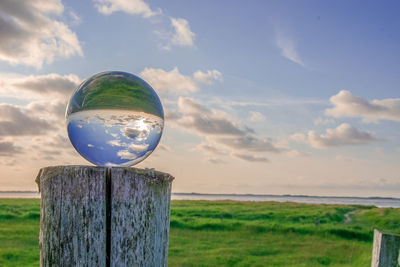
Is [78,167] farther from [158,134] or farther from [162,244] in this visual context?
[158,134]

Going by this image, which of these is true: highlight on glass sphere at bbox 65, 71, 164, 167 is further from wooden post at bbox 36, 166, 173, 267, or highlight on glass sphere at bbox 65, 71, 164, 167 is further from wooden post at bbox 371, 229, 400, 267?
wooden post at bbox 371, 229, 400, 267

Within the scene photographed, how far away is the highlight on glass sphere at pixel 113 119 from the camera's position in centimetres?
284

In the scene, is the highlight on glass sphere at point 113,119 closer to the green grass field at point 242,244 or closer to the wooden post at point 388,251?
the wooden post at point 388,251

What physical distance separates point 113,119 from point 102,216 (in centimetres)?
85

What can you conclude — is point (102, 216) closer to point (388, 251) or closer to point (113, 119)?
point (113, 119)

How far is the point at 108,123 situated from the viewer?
2840 mm

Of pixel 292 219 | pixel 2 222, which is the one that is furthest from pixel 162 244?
pixel 292 219

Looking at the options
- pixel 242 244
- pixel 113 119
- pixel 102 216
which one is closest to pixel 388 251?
pixel 113 119

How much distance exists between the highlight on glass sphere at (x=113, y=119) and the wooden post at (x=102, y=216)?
54 cm

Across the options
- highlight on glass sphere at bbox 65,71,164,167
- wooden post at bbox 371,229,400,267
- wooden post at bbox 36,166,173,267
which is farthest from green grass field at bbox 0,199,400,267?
wooden post at bbox 36,166,173,267

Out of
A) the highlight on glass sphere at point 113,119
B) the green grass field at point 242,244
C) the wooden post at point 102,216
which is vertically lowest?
the green grass field at point 242,244

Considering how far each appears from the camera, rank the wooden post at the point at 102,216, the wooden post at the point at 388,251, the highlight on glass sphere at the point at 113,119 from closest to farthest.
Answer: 1. the wooden post at the point at 102,216
2. the highlight on glass sphere at the point at 113,119
3. the wooden post at the point at 388,251

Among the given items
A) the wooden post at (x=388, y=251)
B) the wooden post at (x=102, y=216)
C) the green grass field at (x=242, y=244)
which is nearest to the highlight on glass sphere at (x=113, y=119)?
the wooden post at (x=102, y=216)

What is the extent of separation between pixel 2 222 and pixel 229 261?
13419 mm
